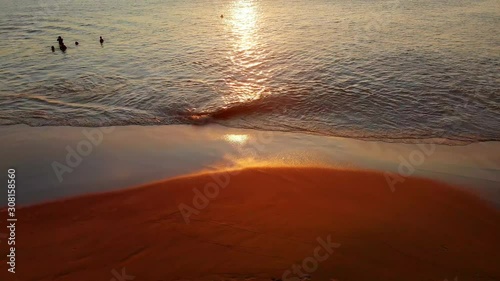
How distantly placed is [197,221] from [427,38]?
20455mm

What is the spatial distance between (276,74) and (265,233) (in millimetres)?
11701

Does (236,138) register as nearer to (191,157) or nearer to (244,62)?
(191,157)

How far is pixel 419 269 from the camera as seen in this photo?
219 inches

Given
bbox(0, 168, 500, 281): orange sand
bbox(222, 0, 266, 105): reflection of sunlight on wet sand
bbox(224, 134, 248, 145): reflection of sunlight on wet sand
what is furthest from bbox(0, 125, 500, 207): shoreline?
bbox(222, 0, 266, 105): reflection of sunlight on wet sand

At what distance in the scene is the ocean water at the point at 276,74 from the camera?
12438 millimetres

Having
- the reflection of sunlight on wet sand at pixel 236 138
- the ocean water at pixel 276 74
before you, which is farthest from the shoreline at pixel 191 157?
the ocean water at pixel 276 74

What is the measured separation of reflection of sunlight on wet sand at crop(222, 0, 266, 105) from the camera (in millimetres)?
14672

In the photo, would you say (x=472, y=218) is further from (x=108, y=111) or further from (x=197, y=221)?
(x=108, y=111)

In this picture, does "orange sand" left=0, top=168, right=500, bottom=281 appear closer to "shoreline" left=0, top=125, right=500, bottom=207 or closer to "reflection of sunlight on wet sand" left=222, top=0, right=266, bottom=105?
"shoreline" left=0, top=125, right=500, bottom=207

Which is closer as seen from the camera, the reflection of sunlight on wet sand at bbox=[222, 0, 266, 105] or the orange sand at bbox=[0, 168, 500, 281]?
the orange sand at bbox=[0, 168, 500, 281]

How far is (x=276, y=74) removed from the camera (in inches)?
670

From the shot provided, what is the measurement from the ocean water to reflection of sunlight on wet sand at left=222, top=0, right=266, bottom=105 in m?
0.11

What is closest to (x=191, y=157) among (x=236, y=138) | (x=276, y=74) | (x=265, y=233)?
(x=236, y=138)

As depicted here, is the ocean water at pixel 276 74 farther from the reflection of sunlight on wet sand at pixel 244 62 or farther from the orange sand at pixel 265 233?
the orange sand at pixel 265 233
